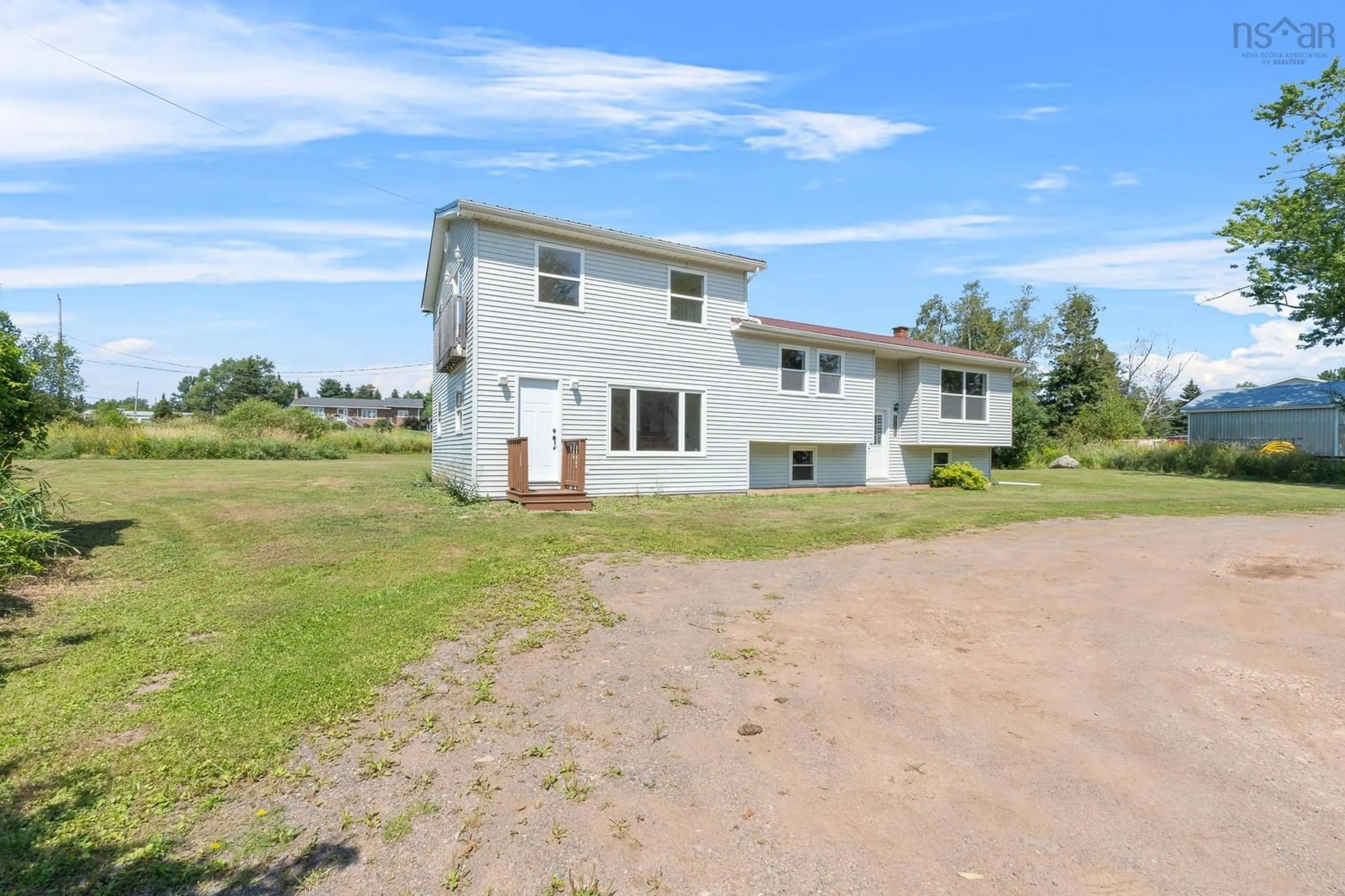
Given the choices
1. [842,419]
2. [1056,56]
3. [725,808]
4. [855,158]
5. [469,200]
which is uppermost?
[1056,56]

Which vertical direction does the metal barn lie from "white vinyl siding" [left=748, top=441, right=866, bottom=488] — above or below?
above

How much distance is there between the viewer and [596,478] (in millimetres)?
14578

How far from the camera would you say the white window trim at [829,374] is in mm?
18656

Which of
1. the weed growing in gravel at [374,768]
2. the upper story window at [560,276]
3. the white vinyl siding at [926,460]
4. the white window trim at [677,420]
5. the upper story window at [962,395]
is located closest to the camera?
the weed growing in gravel at [374,768]

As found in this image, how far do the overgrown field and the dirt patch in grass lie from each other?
82.7ft

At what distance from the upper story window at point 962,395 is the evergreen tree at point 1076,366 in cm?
1728

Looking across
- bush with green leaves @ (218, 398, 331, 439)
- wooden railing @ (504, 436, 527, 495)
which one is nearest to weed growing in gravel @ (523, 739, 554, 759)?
wooden railing @ (504, 436, 527, 495)

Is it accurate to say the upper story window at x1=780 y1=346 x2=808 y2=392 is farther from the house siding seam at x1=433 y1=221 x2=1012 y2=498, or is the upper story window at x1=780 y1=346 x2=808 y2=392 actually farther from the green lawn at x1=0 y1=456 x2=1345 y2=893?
the green lawn at x1=0 y1=456 x2=1345 y2=893

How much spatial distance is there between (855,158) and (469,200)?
7.89 meters

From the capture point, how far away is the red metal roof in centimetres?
1855

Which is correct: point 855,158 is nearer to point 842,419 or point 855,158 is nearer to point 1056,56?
point 1056,56

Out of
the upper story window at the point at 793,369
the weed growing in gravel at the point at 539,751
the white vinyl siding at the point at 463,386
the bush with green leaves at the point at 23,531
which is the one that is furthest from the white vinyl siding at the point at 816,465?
the weed growing in gravel at the point at 539,751

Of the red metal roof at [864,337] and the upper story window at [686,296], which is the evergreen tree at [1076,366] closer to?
the red metal roof at [864,337]

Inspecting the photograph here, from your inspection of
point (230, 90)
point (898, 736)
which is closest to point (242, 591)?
point (898, 736)
